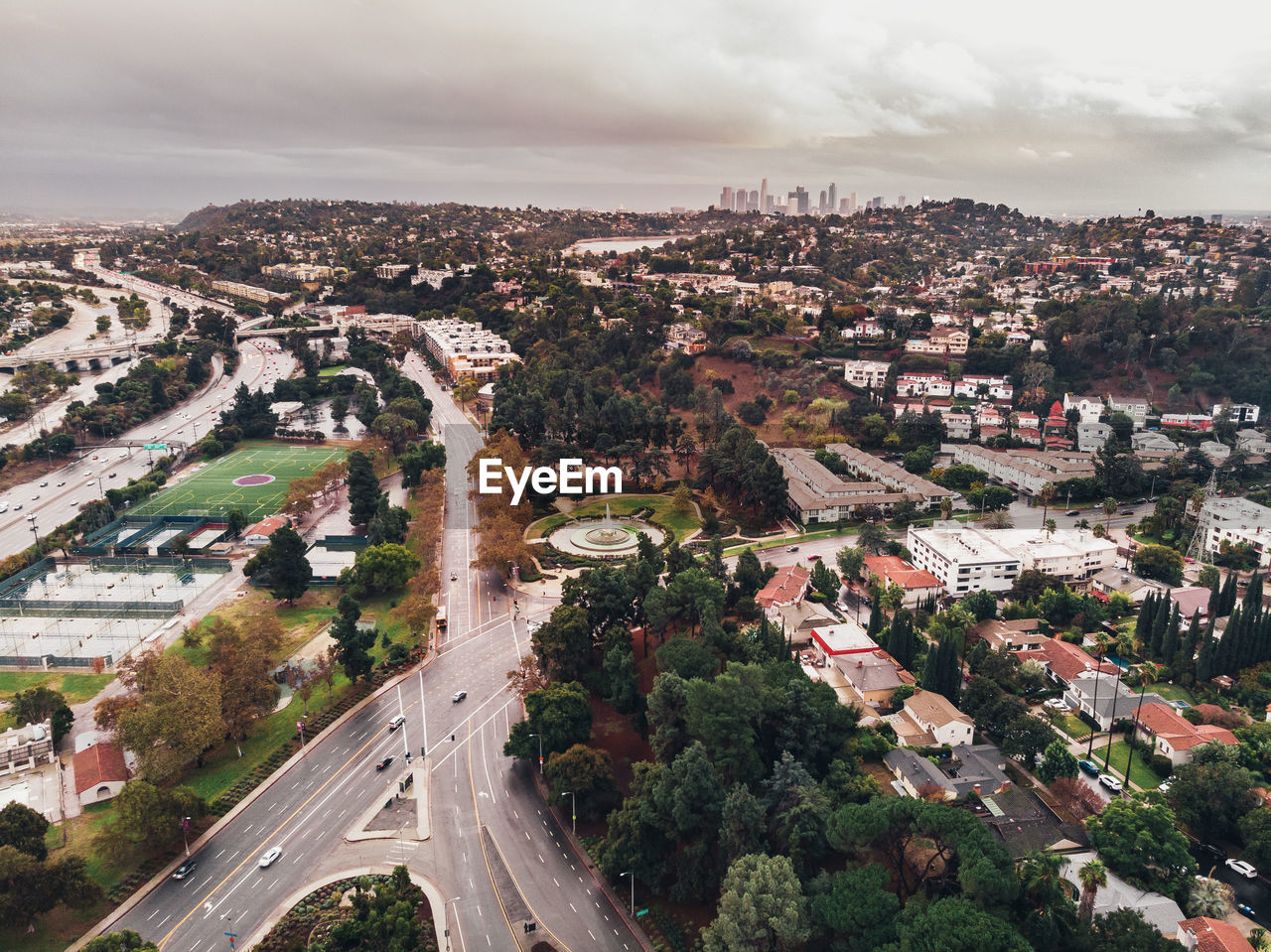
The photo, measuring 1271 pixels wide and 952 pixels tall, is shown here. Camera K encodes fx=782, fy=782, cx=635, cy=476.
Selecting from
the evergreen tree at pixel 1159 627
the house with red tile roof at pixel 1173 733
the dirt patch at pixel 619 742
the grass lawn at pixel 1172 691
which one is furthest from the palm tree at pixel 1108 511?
the dirt patch at pixel 619 742

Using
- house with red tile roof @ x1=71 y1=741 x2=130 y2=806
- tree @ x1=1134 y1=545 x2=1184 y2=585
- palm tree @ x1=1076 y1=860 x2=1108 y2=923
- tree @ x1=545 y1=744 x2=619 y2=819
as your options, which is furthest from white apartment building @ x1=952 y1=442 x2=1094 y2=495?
house with red tile roof @ x1=71 y1=741 x2=130 y2=806

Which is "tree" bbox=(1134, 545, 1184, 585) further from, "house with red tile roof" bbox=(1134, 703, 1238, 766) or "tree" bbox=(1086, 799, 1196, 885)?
"tree" bbox=(1086, 799, 1196, 885)

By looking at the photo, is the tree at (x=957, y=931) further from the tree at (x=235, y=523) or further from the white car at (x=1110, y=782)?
the tree at (x=235, y=523)

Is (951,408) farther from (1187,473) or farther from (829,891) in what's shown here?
(829,891)

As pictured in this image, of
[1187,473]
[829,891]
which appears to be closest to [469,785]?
[829,891]

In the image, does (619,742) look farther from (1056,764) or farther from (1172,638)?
(1172,638)

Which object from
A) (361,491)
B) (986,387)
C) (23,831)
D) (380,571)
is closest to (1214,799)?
(23,831)
